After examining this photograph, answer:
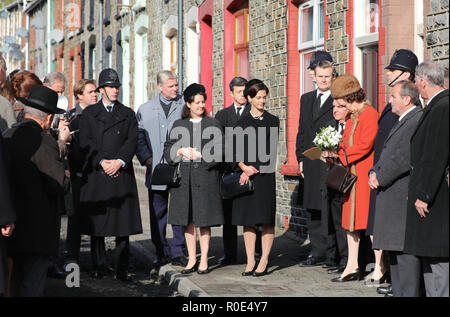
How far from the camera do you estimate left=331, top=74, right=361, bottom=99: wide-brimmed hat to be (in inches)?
357

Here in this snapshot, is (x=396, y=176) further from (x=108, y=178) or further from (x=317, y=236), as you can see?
(x=108, y=178)

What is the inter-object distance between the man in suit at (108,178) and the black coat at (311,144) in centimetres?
209

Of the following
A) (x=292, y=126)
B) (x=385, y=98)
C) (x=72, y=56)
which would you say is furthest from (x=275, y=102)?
(x=72, y=56)

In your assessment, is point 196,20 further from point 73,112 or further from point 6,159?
point 6,159

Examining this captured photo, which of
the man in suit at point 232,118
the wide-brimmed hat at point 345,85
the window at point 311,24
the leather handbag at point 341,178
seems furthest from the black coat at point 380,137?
the window at point 311,24

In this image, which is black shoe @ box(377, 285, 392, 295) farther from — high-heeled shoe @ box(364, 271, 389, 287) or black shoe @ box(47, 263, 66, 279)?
black shoe @ box(47, 263, 66, 279)

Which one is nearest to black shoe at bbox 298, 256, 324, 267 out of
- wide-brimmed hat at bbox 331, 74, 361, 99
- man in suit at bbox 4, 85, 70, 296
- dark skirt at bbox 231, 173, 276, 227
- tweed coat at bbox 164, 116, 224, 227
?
dark skirt at bbox 231, 173, 276, 227

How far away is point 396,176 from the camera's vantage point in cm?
788

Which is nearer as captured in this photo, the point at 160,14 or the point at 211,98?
the point at 211,98

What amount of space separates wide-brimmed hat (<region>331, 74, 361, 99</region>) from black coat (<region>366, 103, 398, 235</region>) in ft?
1.63

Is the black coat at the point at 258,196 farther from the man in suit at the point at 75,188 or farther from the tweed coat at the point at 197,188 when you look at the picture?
the man in suit at the point at 75,188
